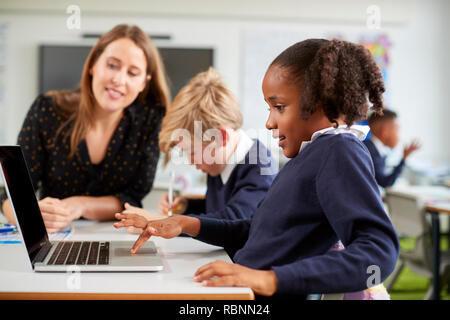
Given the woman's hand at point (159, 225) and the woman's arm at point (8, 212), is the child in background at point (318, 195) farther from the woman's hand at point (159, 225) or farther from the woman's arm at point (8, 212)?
→ the woman's arm at point (8, 212)

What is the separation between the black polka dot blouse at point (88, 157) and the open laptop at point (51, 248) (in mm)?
552

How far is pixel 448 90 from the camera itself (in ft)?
16.4

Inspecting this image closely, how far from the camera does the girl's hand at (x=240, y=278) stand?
705 millimetres

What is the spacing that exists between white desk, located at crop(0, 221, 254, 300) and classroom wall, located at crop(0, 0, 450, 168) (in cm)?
360

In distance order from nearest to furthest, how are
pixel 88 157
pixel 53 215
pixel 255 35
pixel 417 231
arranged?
pixel 53 215 → pixel 88 157 → pixel 417 231 → pixel 255 35

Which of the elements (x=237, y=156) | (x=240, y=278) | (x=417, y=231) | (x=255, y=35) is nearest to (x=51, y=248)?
(x=240, y=278)

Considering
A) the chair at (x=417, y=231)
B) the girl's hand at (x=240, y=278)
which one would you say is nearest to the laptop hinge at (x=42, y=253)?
the girl's hand at (x=240, y=278)

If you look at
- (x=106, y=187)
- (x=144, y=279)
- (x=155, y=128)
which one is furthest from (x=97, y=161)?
(x=144, y=279)

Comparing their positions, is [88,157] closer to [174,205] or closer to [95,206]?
[95,206]

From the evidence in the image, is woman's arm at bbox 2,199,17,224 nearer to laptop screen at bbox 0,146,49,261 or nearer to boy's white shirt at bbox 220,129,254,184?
laptop screen at bbox 0,146,49,261

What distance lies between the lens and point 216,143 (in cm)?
141

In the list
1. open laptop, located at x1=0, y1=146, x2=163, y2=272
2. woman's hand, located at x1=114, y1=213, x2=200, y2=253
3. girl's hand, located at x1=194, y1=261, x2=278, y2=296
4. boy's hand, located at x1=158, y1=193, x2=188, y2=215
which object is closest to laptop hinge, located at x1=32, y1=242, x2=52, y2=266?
open laptop, located at x1=0, y1=146, x2=163, y2=272

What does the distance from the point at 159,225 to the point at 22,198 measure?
0.89 feet

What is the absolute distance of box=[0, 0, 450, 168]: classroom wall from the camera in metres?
4.61
